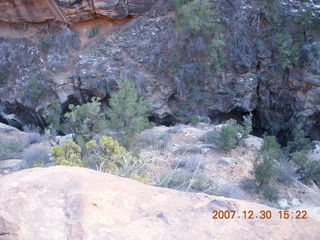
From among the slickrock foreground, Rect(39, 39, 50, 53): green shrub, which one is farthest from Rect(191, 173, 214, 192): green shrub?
Rect(39, 39, 50, 53): green shrub

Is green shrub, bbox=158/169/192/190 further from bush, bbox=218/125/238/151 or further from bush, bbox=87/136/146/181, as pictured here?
bush, bbox=218/125/238/151

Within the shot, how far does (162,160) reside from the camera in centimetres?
661

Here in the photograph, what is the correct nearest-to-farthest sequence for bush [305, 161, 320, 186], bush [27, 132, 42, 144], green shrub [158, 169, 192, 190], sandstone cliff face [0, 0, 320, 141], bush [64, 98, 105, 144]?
green shrub [158, 169, 192, 190], bush [64, 98, 105, 144], bush [305, 161, 320, 186], bush [27, 132, 42, 144], sandstone cliff face [0, 0, 320, 141]

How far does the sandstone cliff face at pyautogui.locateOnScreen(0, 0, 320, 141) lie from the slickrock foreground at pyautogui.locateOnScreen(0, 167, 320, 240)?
1000 cm

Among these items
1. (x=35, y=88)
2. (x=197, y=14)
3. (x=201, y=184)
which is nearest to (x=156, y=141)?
(x=201, y=184)

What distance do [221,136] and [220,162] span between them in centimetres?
86

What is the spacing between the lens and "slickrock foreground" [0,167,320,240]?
6.31 feet

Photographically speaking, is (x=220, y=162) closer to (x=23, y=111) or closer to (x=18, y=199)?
(x=18, y=199)

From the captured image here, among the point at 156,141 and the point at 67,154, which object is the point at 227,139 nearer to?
the point at 156,141

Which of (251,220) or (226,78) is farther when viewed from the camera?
(226,78)

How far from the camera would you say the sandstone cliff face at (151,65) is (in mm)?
12508

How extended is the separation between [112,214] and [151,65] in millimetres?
11152

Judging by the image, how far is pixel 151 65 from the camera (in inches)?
507

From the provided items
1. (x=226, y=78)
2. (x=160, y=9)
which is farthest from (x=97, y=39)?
(x=226, y=78)
